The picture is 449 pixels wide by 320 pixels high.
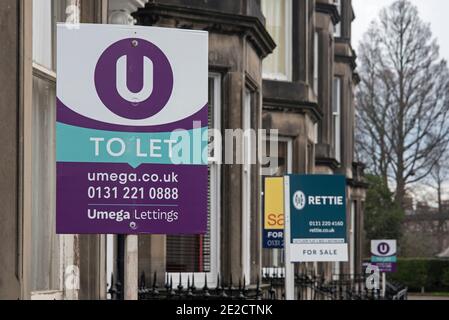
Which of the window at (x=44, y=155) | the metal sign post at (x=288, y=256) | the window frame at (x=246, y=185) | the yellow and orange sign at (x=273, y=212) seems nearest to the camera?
the window at (x=44, y=155)

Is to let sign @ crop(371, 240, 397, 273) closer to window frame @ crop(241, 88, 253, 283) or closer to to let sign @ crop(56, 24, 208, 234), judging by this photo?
window frame @ crop(241, 88, 253, 283)

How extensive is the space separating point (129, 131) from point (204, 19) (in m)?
7.96

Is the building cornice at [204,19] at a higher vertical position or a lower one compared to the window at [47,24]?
higher

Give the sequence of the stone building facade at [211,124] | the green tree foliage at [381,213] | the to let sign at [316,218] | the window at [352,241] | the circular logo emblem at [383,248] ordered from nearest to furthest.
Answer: the stone building facade at [211,124], the to let sign at [316,218], the circular logo emblem at [383,248], the window at [352,241], the green tree foliage at [381,213]

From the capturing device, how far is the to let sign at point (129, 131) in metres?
4.91

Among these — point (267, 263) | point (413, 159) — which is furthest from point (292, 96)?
point (413, 159)

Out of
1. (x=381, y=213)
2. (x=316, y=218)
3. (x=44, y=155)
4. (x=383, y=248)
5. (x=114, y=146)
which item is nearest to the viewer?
(x=114, y=146)

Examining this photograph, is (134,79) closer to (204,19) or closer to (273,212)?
(204,19)

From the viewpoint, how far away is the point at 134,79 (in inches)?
197

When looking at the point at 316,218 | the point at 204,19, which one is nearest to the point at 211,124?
the point at 204,19

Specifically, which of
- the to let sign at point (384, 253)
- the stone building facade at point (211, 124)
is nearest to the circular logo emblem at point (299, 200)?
the stone building facade at point (211, 124)

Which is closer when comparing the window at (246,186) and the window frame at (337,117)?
the window at (246,186)

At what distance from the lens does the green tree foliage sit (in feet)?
184

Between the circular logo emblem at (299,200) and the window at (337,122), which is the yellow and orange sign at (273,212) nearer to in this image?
the circular logo emblem at (299,200)
